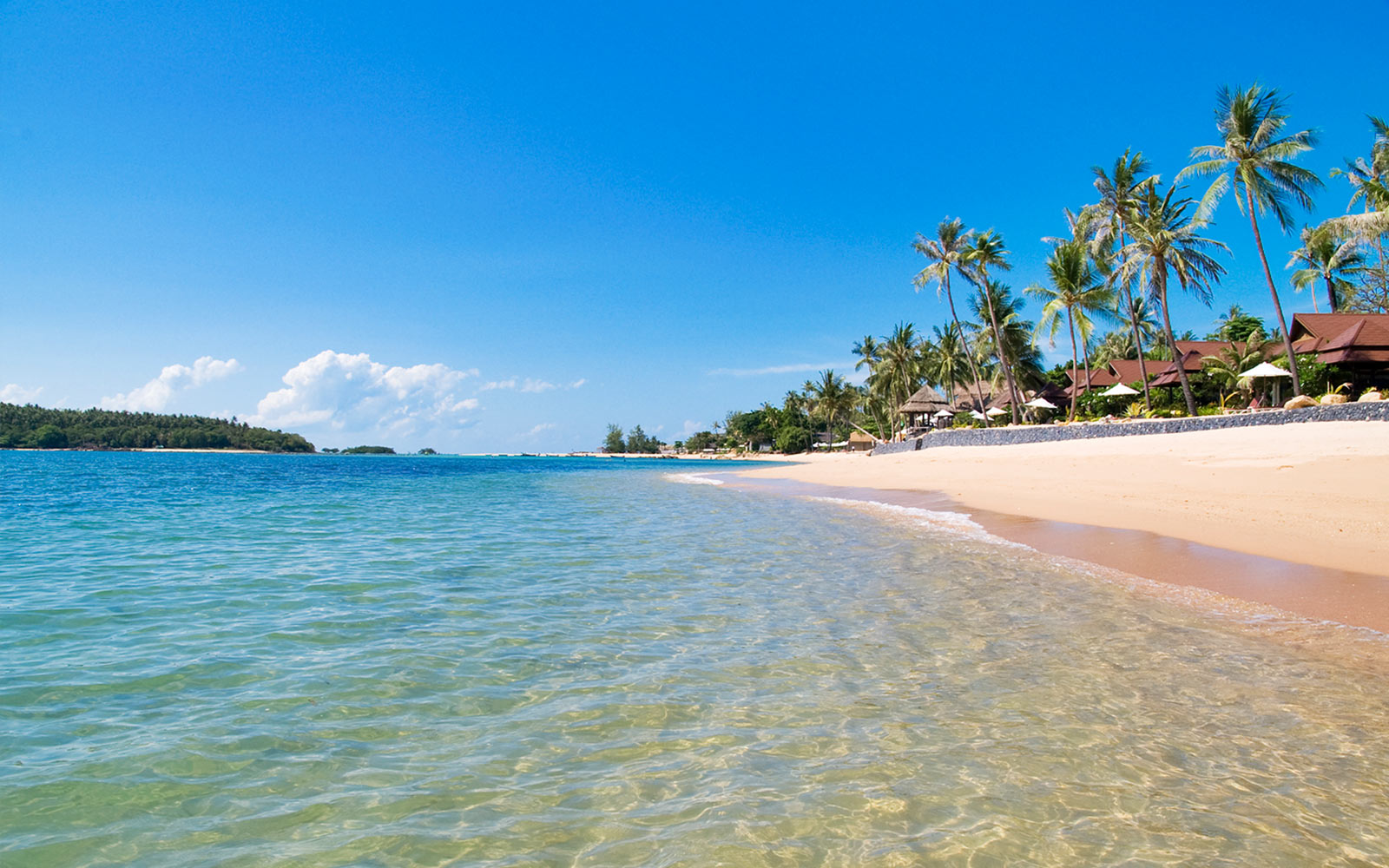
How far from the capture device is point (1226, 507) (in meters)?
10.9

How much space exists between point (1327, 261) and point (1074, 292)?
41.6 ft

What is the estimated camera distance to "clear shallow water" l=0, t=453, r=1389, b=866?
2605 mm

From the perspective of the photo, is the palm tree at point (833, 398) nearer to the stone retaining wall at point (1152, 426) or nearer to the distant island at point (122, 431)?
the stone retaining wall at point (1152, 426)

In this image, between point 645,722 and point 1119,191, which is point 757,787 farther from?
point 1119,191

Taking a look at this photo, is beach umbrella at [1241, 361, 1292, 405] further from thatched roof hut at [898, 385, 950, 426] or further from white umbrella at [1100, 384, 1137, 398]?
thatched roof hut at [898, 385, 950, 426]

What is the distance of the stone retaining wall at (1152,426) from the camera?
1670cm

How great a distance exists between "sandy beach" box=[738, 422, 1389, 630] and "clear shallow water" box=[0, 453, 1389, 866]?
1391 millimetres

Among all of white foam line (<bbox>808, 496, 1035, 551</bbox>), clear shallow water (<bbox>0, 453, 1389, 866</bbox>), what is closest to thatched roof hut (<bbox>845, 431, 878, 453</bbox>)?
white foam line (<bbox>808, 496, 1035, 551</bbox>)

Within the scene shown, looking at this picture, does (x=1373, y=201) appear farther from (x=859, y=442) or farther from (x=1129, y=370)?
(x=859, y=442)

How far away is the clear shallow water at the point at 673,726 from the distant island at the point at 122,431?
13950 cm

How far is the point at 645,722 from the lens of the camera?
3715 millimetres

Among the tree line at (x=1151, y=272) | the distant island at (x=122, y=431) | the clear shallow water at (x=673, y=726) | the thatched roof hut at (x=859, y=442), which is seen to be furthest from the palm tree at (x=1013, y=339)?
the distant island at (x=122, y=431)

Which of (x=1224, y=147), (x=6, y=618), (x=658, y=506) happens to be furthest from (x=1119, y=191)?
(x=6, y=618)

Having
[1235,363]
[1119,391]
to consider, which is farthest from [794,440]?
[1235,363]
